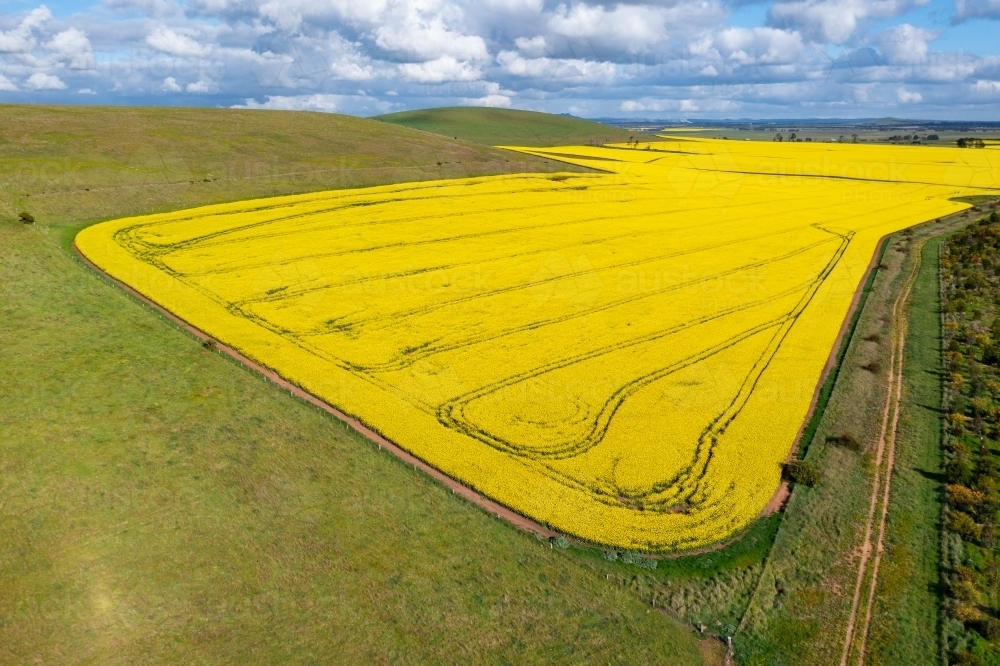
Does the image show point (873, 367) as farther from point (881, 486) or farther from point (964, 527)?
point (964, 527)


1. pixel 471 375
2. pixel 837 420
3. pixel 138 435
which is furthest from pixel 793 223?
pixel 138 435

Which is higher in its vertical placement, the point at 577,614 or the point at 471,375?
the point at 471,375

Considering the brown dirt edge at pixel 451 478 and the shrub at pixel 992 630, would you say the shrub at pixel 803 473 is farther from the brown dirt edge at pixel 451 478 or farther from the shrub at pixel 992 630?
the shrub at pixel 992 630

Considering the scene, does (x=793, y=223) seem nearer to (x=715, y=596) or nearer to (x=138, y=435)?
(x=715, y=596)

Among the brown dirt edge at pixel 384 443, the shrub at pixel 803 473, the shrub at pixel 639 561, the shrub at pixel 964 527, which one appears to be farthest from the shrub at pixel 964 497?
the brown dirt edge at pixel 384 443

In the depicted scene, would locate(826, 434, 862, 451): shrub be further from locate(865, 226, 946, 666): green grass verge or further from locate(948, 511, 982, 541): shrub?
locate(948, 511, 982, 541): shrub

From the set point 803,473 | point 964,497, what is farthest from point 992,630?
point 803,473
